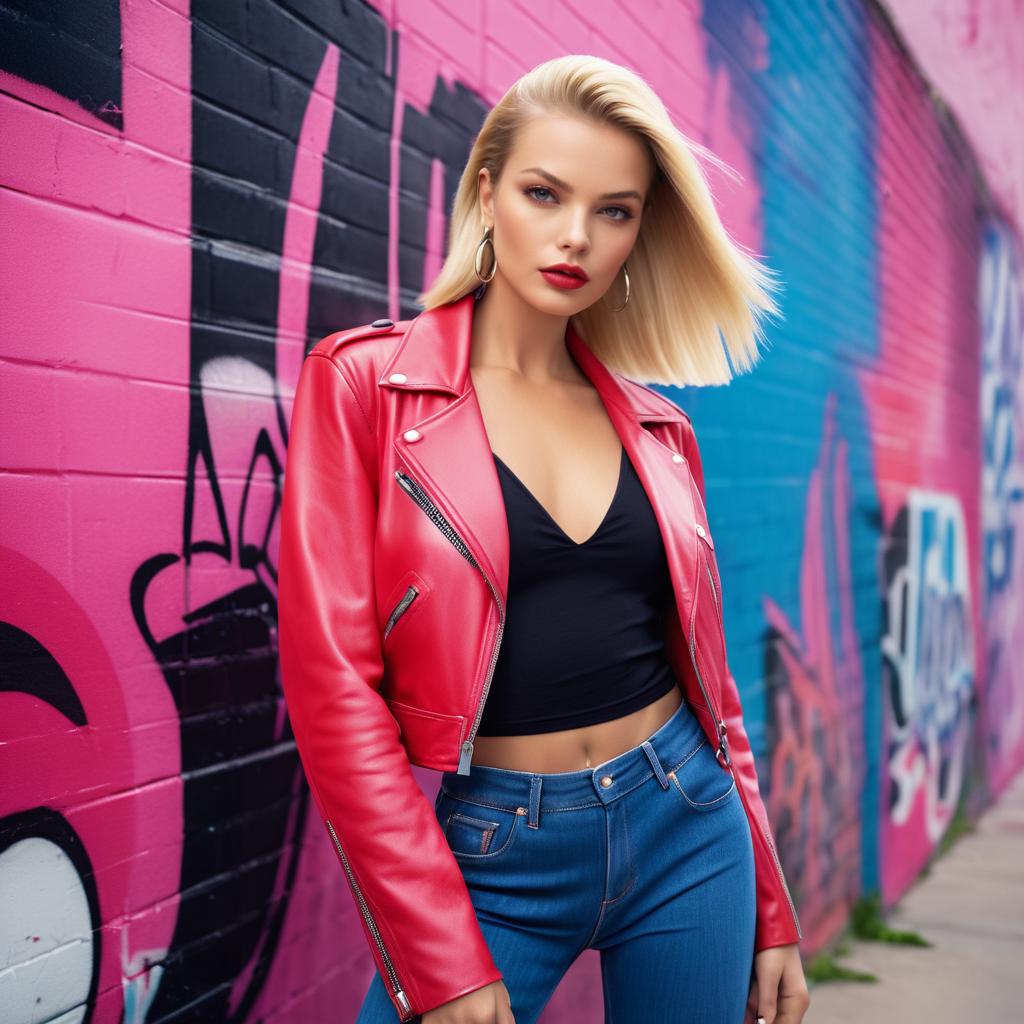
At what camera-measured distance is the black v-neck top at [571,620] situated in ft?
5.72

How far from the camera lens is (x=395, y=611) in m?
1.61

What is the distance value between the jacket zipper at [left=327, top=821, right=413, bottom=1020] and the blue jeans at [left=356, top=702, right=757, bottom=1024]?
12 cm

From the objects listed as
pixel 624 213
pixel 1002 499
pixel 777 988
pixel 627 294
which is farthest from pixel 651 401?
pixel 1002 499

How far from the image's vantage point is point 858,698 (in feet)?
17.4

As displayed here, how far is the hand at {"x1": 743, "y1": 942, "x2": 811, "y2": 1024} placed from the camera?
1970mm

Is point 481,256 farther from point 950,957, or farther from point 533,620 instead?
point 950,957

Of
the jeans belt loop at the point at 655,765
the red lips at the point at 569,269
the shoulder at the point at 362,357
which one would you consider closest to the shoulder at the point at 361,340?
the shoulder at the point at 362,357

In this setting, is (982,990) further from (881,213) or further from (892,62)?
(892,62)

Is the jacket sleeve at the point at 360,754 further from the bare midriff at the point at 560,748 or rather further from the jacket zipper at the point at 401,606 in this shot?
the bare midriff at the point at 560,748

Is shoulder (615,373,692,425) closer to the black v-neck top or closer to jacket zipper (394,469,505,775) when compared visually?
the black v-neck top

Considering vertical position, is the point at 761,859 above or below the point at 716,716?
below

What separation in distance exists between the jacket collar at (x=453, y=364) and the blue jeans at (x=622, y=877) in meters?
0.58

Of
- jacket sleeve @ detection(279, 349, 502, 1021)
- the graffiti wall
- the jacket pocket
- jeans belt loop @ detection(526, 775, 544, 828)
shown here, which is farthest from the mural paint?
jacket sleeve @ detection(279, 349, 502, 1021)

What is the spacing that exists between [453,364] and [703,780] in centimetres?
80
